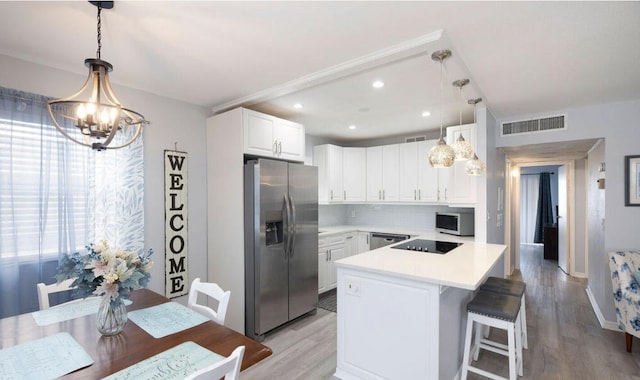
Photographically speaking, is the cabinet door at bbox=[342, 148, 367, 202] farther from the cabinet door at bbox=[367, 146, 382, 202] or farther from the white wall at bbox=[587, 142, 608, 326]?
Result: the white wall at bbox=[587, 142, 608, 326]

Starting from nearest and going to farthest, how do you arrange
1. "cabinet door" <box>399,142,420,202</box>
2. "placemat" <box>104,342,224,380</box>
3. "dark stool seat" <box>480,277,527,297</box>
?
"placemat" <box>104,342,224,380</box> → "dark stool seat" <box>480,277,527,297</box> → "cabinet door" <box>399,142,420,202</box>

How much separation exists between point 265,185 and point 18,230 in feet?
6.22

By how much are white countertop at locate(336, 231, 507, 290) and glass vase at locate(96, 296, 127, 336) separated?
1398 millimetres

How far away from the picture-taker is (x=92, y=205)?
2.55 metres

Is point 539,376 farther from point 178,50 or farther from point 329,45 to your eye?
point 178,50

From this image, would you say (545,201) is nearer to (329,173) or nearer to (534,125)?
(534,125)

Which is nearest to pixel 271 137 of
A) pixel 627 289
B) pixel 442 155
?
pixel 442 155

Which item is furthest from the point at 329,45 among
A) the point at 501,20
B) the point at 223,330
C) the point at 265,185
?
the point at 223,330

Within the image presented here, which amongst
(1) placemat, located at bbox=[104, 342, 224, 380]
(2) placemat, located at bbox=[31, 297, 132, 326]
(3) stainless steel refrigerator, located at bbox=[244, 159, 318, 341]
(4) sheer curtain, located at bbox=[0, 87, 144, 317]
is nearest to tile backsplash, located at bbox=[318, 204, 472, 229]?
(3) stainless steel refrigerator, located at bbox=[244, 159, 318, 341]

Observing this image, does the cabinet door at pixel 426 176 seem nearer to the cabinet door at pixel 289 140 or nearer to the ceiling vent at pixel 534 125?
the ceiling vent at pixel 534 125

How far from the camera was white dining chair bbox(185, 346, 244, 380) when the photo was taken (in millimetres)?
965

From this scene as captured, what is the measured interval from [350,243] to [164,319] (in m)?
3.23

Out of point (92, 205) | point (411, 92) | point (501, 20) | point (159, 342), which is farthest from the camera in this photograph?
point (411, 92)

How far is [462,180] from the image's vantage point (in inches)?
141
